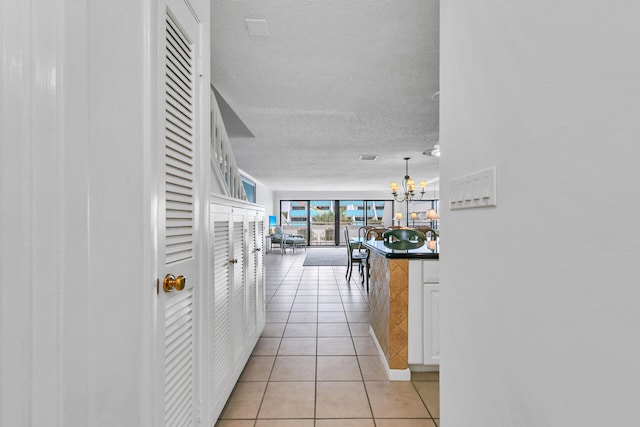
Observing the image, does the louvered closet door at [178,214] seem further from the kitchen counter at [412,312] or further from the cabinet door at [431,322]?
the cabinet door at [431,322]

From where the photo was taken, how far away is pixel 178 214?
→ 122 cm

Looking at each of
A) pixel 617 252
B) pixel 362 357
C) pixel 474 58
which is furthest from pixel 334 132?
pixel 617 252

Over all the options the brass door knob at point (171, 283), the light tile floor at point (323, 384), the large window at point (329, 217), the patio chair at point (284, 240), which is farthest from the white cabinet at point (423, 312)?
the large window at point (329, 217)

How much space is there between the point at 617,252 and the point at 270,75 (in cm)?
269

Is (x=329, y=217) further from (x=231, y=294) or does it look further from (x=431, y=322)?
(x=231, y=294)

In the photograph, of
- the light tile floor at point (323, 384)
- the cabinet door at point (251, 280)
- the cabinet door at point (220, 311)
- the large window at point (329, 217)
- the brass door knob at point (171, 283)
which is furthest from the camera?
the large window at point (329, 217)

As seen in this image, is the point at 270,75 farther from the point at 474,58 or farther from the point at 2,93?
the point at 2,93

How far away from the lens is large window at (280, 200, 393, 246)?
530 inches

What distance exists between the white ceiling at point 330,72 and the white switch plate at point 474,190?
1247 mm

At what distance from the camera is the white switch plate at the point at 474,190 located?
93 centimetres

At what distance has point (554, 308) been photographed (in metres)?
0.68

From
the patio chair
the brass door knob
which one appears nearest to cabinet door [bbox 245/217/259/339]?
the brass door knob

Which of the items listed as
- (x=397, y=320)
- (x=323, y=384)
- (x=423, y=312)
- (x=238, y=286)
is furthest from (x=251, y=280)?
(x=423, y=312)

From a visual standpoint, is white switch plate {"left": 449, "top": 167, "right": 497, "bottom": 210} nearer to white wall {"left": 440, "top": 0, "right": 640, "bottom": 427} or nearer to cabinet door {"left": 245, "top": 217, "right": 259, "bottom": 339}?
white wall {"left": 440, "top": 0, "right": 640, "bottom": 427}
